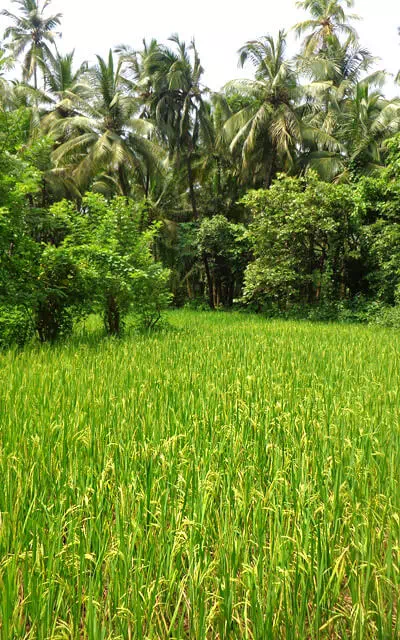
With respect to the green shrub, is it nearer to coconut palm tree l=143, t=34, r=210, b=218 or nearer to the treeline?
the treeline

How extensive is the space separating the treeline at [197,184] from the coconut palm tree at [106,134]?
6 cm

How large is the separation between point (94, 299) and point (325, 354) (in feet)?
11.5

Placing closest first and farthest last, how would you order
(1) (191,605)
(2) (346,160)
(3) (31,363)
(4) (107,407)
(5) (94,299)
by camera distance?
(1) (191,605) < (4) (107,407) < (3) (31,363) < (5) (94,299) < (2) (346,160)

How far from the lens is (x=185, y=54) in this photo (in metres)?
17.6

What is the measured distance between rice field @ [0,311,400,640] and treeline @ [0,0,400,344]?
2.75 m

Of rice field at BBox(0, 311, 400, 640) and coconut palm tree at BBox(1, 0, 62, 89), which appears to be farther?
coconut palm tree at BBox(1, 0, 62, 89)

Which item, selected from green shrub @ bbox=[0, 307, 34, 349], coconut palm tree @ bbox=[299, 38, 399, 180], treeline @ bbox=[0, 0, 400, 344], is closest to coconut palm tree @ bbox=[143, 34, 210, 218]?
treeline @ bbox=[0, 0, 400, 344]

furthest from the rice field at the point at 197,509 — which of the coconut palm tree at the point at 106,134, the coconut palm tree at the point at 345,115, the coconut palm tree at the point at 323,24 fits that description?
the coconut palm tree at the point at 323,24

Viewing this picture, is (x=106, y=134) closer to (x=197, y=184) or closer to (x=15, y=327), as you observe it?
(x=197, y=184)

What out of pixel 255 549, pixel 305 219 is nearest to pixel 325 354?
pixel 255 549

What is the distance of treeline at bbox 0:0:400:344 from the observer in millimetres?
6148

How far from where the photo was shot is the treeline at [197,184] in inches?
242

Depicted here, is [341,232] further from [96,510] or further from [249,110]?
[96,510]

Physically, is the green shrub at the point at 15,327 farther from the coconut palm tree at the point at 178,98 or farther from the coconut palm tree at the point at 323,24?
the coconut palm tree at the point at 323,24
